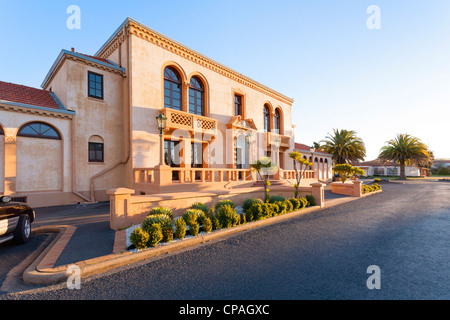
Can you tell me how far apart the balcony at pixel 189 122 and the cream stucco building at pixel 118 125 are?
0.07 meters

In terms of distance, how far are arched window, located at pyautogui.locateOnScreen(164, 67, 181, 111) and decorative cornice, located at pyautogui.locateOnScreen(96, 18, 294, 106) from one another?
1.35m

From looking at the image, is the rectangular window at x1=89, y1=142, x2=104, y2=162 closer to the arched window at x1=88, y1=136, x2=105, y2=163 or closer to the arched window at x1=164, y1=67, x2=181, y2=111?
the arched window at x1=88, y1=136, x2=105, y2=163

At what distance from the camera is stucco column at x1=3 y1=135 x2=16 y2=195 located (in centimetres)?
901

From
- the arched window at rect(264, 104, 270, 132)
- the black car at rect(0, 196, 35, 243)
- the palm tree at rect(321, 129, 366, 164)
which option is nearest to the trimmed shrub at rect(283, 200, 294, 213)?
the black car at rect(0, 196, 35, 243)

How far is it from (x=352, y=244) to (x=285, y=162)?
16931 millimetres

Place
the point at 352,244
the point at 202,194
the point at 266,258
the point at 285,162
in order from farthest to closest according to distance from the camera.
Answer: the point at 285,162
the point at 202,194
the point at 352,244
the point at 266,258

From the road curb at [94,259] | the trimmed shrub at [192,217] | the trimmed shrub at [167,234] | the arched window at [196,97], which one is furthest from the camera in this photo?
the arched window at [196,97]

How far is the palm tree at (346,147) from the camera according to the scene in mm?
33844

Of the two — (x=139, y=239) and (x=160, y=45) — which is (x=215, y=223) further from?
(x=160, y=45)

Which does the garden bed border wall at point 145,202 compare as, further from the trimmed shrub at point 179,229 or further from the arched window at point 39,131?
the arched window at point 39,131

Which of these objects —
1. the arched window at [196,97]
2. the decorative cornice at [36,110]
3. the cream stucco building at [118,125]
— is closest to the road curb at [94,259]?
the cream stucco building at [118,125]
